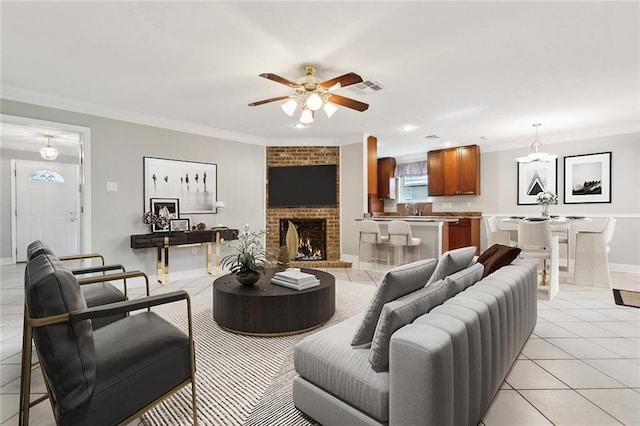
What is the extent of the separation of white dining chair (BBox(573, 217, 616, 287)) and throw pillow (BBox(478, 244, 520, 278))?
9.29 ft

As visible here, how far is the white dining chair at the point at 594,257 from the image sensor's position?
13.8 feet

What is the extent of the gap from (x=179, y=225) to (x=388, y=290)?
14.2 feet

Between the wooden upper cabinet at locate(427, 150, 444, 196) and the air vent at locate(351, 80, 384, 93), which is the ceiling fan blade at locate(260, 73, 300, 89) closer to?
the air vent at locate(351, 80, 384, 93)

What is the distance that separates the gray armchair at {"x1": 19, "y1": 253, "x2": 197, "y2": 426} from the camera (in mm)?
1132

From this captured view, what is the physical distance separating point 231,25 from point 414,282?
2243 millimetres

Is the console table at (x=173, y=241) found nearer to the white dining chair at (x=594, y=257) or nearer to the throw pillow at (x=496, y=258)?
the throw pillow at (x=496, y=258)

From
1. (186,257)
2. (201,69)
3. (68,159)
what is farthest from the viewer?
(68,159)

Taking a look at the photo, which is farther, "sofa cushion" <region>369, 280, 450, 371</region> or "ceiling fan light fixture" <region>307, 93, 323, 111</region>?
"ceiling fan light fixture" <region>307, 93, 323, 111</region>

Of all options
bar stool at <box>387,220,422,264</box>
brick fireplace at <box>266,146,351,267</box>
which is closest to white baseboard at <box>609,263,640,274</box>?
bar stool at <box>387,220,422,264</box>

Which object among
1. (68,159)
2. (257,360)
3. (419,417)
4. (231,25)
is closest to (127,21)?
(231,25)

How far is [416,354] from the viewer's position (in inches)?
43.2

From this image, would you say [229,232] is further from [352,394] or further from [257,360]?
[352,394]

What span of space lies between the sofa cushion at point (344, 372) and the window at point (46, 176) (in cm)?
781

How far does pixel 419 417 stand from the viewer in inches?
42.9
